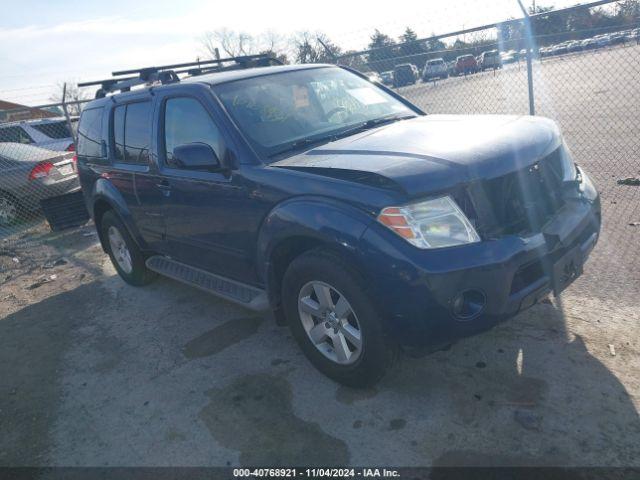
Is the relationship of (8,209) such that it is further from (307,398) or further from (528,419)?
(528,419)

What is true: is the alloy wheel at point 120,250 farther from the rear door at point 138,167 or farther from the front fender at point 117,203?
the rear door at point 138,167

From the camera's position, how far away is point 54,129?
12172 mm

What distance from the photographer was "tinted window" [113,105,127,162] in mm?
4840

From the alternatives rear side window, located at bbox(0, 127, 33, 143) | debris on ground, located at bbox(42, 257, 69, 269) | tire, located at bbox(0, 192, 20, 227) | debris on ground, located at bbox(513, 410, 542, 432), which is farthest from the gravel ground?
rear side window, located at bbox(0, 127, 33, 143)

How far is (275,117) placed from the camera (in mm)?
3730

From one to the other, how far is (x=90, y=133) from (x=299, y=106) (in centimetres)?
274

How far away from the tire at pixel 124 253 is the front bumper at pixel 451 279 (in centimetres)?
336

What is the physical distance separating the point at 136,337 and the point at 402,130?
2814mm

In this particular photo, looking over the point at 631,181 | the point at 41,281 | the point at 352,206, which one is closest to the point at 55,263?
the point at 41,281

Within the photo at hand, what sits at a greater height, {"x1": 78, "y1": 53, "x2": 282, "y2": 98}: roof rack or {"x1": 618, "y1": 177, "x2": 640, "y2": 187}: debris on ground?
{"x1": 78, "y1": 53, "x2": 282, "y2": 98}: roof rack

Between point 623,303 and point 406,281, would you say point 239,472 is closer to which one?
point 406,281

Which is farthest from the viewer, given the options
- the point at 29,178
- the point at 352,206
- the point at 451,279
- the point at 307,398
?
the point at 29,178

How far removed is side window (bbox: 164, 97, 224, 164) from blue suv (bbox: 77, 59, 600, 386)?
14mm

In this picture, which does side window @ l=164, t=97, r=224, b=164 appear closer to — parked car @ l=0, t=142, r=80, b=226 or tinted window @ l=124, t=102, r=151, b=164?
tinted window @ l=124, t=102, r=151, b=164
